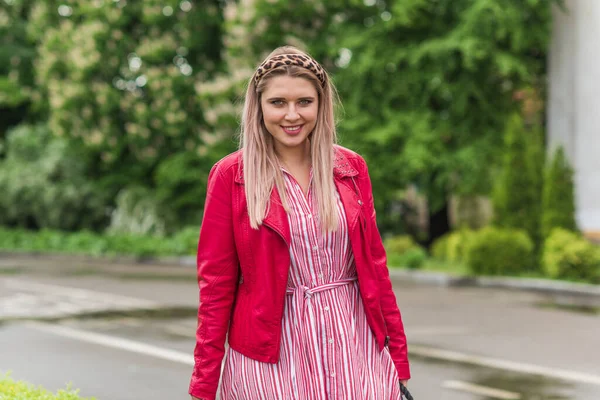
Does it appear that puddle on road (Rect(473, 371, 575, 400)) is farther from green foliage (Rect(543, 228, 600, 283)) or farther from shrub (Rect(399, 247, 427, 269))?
shrub (Rect(399, 247, 427, 269))

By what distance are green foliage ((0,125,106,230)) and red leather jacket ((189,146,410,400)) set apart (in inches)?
1082

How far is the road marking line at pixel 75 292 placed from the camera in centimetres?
1426

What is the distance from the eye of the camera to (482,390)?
25.6 ft

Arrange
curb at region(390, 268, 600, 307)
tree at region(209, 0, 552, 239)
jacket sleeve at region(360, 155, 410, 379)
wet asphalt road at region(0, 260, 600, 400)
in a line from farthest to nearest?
tree at region(209, 0, 552, 239)
curb at region(390, 268, 600, 307)
wet asphalt road at region(0, 260, 600, 400)
jacket sleeve at region(360, 155, 410, 379)

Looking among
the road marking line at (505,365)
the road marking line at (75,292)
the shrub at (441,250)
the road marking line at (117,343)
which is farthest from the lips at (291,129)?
the shrub at (441,250)

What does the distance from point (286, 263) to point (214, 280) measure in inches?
9.9

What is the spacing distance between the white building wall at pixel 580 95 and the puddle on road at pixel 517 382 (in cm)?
1211

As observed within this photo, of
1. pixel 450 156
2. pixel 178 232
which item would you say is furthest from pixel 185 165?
pixel 450 156

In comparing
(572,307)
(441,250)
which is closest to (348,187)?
(572,307)

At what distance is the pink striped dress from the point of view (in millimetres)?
3221

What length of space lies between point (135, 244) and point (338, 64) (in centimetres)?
723

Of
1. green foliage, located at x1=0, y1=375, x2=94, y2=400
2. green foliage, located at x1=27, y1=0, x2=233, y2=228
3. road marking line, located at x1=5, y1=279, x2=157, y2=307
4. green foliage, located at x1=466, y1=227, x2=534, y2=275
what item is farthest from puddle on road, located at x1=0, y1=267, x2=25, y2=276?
green foliage, located at x1=0, y1=375, x2=94, y2=400

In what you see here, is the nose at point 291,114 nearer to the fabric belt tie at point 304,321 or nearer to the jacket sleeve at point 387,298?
the jacket sleeve at point 387,298

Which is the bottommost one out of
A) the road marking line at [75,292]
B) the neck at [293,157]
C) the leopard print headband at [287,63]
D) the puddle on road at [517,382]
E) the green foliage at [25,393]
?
the road marking line at [75,292]
